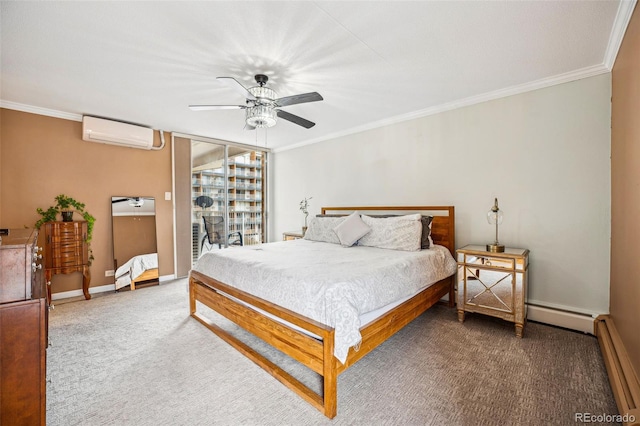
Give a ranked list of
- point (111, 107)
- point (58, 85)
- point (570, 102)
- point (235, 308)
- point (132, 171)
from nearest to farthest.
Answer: point (235, 308)
point (570, 102)
point (58, 85)
point (111, 107)
point (132, 171)

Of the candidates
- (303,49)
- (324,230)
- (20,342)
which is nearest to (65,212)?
(20,342)

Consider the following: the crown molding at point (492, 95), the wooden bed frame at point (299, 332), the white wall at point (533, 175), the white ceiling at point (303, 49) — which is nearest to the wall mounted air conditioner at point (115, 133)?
the white ceiling at point (303, 49)

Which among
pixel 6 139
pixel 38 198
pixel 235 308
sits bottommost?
pixel 235 308

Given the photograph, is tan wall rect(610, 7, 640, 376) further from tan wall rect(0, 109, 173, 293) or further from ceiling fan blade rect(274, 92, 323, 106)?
tan wall rect(0, 109, 173, 293)

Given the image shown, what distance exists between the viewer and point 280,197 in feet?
19.6

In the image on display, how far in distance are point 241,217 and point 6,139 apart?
341 centimetres

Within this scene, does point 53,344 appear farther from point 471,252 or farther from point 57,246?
point 471,252

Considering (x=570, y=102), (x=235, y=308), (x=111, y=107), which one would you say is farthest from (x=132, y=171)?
(x=570, y=102)

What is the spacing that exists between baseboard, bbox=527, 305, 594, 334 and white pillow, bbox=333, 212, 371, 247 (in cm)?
193

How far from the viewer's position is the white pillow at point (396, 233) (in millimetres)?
3041

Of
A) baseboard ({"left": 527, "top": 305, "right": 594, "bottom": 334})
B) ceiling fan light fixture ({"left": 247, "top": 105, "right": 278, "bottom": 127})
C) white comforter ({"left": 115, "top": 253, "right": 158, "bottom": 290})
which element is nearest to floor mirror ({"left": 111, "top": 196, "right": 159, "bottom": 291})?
white comforter ({"left": 115, "top": 253, "right": 158, "bottom": 290})

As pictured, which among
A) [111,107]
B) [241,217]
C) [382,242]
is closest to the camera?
[382,242]

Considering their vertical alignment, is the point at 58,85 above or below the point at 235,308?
above

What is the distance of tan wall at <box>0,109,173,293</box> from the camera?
11.2 feet
